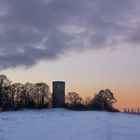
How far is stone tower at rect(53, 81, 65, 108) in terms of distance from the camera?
88438 mm

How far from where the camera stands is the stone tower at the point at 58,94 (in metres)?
88.4

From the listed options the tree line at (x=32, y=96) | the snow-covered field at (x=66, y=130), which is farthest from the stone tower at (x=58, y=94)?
the snow-covered field at (x=66, y=130)

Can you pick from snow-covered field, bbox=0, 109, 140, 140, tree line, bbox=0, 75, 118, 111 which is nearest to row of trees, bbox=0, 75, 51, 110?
tree line, bbox=0, 75, 118, 111

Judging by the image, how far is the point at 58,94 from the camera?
90375 mm

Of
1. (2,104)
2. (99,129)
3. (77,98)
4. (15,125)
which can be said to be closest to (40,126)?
(15,125)

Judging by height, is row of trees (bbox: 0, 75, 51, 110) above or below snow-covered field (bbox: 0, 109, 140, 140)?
above

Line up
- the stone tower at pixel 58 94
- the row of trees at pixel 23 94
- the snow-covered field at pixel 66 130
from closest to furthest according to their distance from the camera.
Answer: the snow-covered field at pixel 66 130, the stone tower at pixel 58 94, the row of trees at pixel 23 94

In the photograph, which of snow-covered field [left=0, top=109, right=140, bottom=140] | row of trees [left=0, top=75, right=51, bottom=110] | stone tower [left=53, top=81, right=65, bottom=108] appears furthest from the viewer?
row of trees [left=0, top=75, right=51, bottom=110]

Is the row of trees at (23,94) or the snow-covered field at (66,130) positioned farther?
the row of trees at (23,94)

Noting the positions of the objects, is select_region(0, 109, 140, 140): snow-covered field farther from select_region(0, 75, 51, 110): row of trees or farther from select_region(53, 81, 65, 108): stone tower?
select_region(0, 75, 51, 110): row of trees

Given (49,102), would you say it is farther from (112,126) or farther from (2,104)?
(112,126)

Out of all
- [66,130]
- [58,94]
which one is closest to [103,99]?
[58,94]

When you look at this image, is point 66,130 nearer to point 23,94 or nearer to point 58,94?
point 58,94

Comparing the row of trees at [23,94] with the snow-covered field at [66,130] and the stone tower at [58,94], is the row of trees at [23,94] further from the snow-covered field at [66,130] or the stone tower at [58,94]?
the snow-covered field at [66,130]
